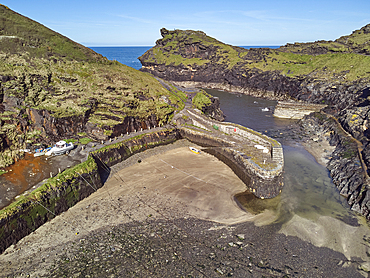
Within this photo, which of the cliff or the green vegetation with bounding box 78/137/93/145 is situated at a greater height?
the cliff

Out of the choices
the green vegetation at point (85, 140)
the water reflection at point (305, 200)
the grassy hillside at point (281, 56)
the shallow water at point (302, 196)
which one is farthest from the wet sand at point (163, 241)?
the grassy hillside at point (281, 56)

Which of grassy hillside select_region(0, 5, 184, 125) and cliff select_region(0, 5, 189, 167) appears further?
grassy hillside select_region(0, 5, 184, 125)

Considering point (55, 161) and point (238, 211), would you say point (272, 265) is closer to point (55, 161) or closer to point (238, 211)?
point (238, 211)

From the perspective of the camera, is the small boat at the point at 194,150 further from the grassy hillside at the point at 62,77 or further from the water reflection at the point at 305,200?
the water reflection at the point at 305,200

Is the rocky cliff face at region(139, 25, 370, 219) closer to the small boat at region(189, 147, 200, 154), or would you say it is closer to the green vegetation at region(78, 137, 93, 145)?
the small boat at region(189, 147, 200, 154)

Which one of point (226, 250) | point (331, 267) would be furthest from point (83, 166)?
point (331, 267)

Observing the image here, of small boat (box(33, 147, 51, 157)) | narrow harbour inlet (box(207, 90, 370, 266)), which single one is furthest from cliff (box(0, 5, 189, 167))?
narrow harbour inlet (box(207, 90, 370, 266))
